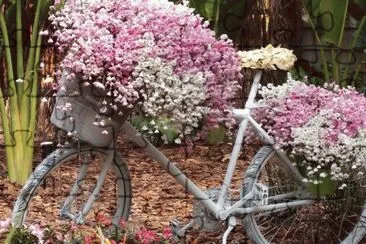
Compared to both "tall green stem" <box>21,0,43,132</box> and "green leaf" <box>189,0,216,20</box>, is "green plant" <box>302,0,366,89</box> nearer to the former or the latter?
"green leaf" <box>189,0,216,20</box>

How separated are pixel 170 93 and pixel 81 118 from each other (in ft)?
0.99

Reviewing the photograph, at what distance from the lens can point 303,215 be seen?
11.9 feet

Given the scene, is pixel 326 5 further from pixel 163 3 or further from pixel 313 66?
pixel 163 3

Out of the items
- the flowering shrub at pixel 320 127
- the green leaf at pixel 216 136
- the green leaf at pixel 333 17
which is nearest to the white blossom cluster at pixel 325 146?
the flowering shrub at pixel 320 127

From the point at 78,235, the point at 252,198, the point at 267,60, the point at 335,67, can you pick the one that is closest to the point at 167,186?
the point at 335,67

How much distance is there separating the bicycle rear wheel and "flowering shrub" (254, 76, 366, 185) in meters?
0.16

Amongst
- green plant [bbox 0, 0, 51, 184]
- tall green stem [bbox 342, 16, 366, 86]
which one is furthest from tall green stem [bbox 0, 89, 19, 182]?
tall green stem [bbox 342, 16, 366, 86]

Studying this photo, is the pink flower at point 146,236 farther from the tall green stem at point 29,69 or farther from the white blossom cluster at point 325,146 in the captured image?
the tall green stem at point 29,69

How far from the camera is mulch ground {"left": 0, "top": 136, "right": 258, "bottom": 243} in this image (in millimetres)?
3951

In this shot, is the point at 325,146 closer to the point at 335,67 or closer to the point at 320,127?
the point at 320,127

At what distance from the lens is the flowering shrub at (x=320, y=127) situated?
3230mm

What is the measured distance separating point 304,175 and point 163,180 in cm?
146

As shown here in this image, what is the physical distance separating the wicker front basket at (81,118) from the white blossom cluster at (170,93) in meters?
0.15

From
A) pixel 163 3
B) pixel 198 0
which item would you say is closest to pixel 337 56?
pixel 198 0
